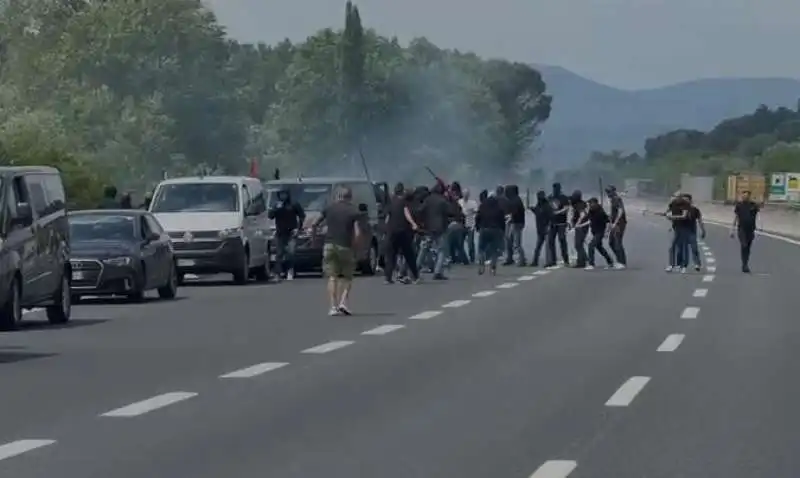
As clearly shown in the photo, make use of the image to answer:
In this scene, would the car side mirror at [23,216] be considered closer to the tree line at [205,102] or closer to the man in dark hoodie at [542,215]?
the man in dark hoodie at [542,215]

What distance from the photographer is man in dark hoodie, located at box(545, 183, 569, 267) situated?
42031 mm

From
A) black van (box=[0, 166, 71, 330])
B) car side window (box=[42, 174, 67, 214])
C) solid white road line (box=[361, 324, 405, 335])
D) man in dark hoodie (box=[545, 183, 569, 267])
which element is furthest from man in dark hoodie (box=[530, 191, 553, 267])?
solid white road line (box=[361, 324, 405, 335])

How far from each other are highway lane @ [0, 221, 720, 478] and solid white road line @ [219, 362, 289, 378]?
15 cm

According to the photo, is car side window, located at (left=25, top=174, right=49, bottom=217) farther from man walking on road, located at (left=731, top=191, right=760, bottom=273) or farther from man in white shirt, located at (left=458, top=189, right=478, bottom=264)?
man walking on road, located at (left=731, top=191, right=760, bottom=273)

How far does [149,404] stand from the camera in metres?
14.8

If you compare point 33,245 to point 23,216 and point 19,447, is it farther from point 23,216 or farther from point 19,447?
point 19,447

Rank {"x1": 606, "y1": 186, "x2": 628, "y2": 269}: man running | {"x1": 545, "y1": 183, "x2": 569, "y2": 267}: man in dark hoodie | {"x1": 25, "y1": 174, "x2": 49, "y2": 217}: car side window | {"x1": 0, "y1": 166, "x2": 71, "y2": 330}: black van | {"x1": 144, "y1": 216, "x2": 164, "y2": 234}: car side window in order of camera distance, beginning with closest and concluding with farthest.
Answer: {"x1": 0, "y1": 166, "x2": 71, "y2": 330}: black van < {"x1": 25, "y1": 174, "x2": 49, "y2": 217}: car side window < {"x1": 144, "y1": 216, "x2": 164, "y2": 234}: car side window < {"x1": 606, "y1": 186, "x2": 628, "y2": 269}: man running < {"x1": 545, "y1": 183, "x2": 569, "y2": 267}: man in dark hoodie

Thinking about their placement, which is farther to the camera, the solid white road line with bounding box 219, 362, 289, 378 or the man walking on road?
the man walking on road

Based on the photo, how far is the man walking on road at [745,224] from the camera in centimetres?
3959

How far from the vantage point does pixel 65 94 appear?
Answer: 9638cm

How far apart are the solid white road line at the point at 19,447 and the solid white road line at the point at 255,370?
471 cm

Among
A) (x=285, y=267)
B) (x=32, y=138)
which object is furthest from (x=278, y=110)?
(x=285, y=267)

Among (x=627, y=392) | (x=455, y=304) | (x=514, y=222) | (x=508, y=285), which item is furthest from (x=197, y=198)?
(x=627, y=392)

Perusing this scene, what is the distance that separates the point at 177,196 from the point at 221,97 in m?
63.0
